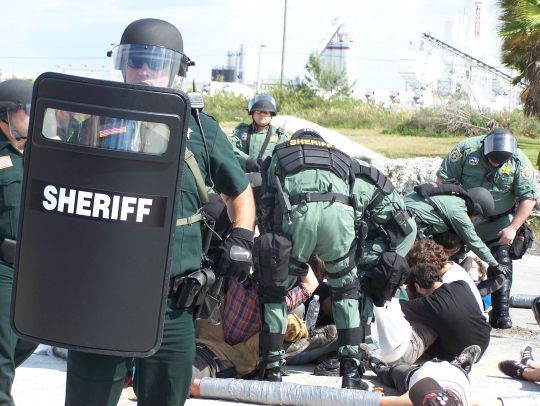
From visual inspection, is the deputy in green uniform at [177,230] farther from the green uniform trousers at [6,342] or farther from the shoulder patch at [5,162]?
the shoulder patch at [5,162]

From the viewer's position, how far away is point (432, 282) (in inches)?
234

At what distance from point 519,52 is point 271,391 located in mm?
13567

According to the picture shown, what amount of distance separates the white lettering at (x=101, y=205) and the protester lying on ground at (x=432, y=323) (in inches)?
122

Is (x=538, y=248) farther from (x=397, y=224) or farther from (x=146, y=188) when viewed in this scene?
Result: (x=146, y=188)

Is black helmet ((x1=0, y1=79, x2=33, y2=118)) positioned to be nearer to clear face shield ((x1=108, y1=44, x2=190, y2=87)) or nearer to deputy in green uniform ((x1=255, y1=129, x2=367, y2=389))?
clear face shield ((x1=108, y1=44, x2=190, y2=87))

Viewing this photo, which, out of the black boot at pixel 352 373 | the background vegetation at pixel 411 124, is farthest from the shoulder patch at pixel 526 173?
the background vegetation at pixel 411 124

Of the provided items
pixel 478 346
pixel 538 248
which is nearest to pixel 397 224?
pixel 478 346

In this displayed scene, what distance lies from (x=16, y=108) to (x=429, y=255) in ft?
9.41

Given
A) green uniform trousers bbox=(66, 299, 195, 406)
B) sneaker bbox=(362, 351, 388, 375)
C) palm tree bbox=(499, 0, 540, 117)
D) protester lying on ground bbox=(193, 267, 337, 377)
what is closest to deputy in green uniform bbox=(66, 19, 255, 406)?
green uniform trousers bbox=(66, 299, 195, 406)

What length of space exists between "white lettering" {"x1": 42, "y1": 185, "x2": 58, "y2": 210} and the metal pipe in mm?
2537

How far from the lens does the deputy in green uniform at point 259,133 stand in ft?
32.2

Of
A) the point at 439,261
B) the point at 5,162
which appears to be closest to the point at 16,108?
the point at 5,162

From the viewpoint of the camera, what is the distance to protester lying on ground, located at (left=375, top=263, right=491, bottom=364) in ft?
18.5

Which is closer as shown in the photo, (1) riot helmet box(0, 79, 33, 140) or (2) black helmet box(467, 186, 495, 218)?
(1) riot helmet box(0, 79, 33, 140)
